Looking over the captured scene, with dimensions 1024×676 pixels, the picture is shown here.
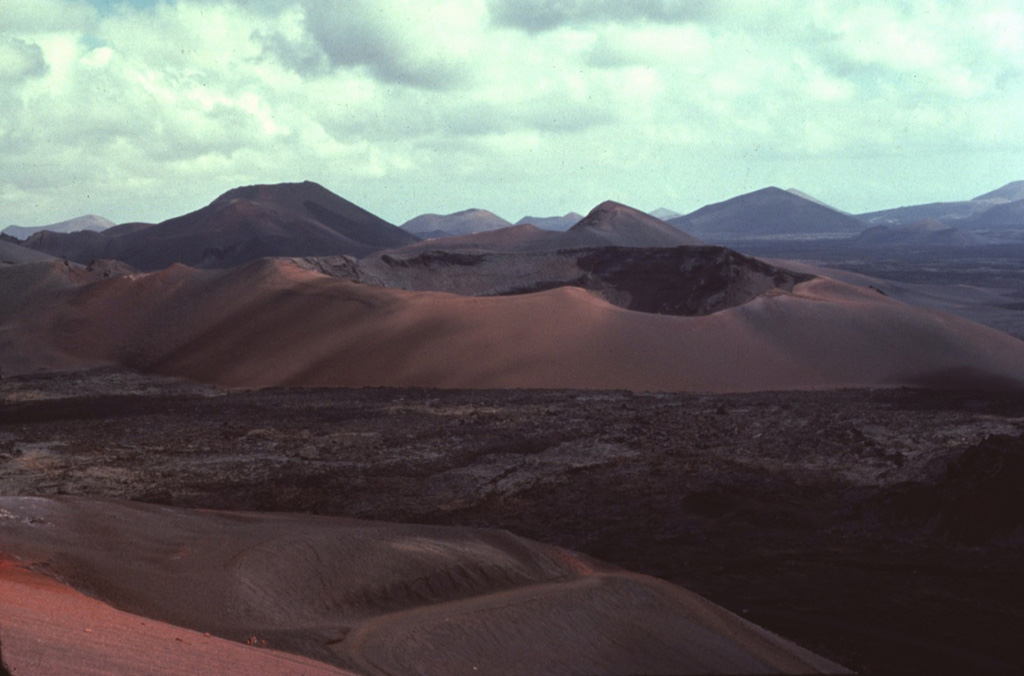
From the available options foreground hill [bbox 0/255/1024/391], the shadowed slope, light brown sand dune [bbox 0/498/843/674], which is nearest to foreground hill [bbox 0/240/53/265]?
foreground hill [bbox 0/255/1024/391]

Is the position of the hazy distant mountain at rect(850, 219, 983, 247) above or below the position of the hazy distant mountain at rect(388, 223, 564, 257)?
above

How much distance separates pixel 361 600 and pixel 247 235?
2860 inches

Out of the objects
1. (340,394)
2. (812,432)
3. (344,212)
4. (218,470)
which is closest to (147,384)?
(340,394)

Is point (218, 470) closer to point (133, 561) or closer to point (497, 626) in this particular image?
point (133, 561)

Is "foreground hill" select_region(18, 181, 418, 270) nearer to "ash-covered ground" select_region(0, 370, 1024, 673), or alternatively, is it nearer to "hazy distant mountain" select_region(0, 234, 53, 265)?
"hazy distant mountain" select_region(0, 234, 53, 265)

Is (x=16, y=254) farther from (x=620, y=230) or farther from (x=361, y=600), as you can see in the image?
(x=361, y=600)

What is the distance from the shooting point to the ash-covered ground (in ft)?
32.2

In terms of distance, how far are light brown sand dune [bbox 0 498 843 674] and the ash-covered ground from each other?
4.37 ft

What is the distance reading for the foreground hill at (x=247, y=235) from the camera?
75.3 metres

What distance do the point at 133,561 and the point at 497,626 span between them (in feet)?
9.61

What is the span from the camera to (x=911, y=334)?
26422mm

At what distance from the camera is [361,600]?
813 centimetres

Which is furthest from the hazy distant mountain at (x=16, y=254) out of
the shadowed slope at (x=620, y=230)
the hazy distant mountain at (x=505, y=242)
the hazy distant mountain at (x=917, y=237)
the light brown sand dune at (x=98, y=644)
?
the hazy distant mountain at (x=917, y=237)

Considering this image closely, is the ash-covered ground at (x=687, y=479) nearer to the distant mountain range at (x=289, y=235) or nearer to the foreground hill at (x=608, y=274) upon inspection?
the foreground hill at (x=608, y=274)
